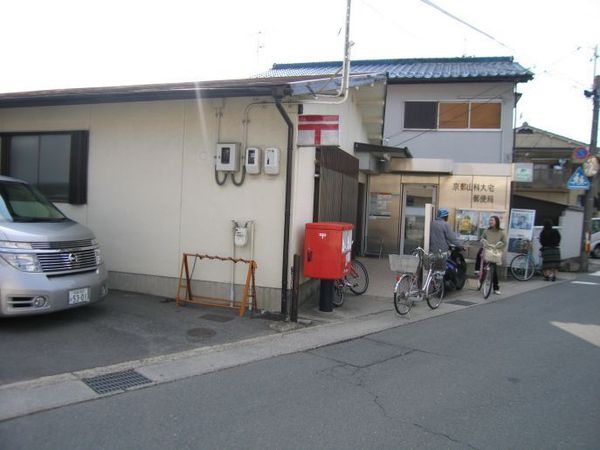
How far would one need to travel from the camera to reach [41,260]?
6438mm

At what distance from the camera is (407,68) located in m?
20.4

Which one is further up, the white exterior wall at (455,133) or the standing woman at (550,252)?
the white exterior wall at (455,133)

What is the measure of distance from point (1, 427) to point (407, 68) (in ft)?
64.3

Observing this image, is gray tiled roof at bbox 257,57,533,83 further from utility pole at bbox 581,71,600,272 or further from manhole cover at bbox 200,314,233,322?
manhole cover at bbox 200,314,233,322

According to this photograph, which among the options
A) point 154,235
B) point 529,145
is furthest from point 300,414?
point 529,145

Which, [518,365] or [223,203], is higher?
[223,203]

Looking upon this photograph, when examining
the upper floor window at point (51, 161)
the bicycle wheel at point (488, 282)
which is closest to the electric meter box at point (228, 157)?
the upper floor window at point (51, 161)

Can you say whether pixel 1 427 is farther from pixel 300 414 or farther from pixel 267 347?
pixel 267 347

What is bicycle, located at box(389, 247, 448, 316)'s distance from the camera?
325 inches

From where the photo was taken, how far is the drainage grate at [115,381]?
187 inches

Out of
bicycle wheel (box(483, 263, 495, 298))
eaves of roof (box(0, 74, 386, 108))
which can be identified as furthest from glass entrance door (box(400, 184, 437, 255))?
eaves of roof (box(0, 74, 386, 108))

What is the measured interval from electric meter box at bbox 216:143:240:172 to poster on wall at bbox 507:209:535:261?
9.48m

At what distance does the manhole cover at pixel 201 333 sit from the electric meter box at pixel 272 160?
2627mm

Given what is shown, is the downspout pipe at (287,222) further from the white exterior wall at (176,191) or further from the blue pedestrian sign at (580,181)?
the blue pedestrian sign at (580,181)
